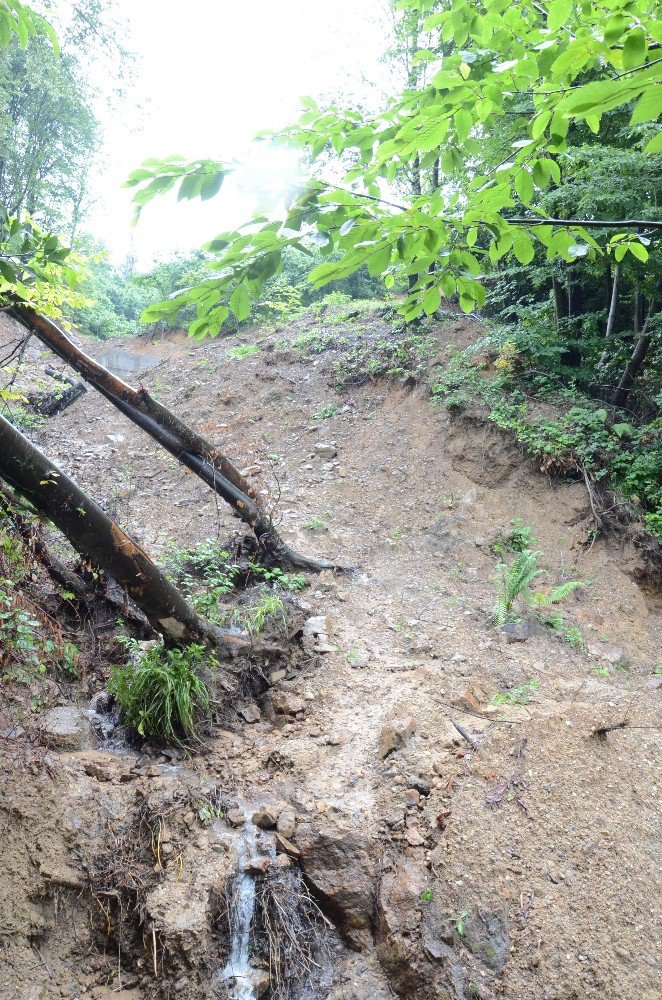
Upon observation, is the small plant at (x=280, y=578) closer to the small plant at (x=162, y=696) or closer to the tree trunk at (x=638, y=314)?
the small plant at (x=162, y=696)

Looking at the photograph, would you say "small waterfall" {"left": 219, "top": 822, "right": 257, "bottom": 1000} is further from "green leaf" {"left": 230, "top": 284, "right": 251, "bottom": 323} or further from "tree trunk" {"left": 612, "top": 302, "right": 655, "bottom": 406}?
"tree trunk" {"left": 612, "top": 302, "right": 655, "bottom": 406}

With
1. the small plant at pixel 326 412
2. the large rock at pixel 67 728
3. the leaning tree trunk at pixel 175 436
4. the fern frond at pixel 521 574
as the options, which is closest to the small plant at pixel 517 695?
the fern frond at pixel 521 574

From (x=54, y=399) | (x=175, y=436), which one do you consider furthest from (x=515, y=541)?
(x=54, y=399)

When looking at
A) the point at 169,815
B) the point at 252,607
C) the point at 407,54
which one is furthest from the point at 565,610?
the point at 407,54

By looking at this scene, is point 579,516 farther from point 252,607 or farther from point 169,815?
point 169,815

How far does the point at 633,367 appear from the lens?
7.46 metres

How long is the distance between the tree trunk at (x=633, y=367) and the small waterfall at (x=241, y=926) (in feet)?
24.0

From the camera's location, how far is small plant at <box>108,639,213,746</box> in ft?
13.6

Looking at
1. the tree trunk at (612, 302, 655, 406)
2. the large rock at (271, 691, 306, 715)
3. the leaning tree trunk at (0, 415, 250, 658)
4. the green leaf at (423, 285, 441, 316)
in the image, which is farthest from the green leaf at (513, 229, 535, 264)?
the tree trunk at (612, 302, 655, 406)

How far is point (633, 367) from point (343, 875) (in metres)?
7.23

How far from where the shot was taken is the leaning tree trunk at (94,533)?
11.3 ft

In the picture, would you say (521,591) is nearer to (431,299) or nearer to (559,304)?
(431,299)

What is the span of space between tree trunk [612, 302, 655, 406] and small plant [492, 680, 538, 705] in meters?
4.85

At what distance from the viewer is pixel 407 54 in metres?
11.8
